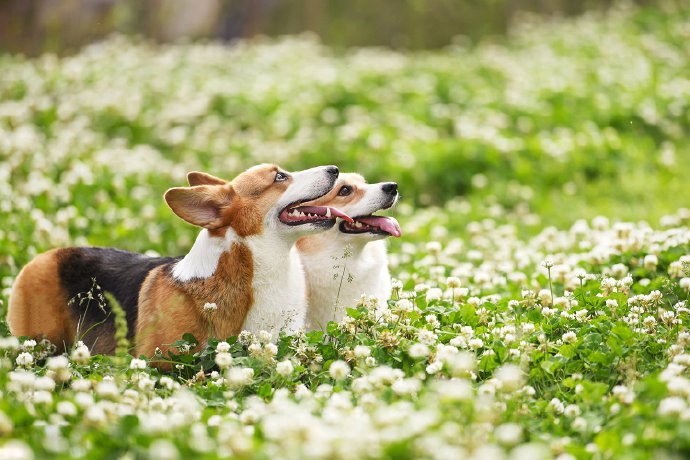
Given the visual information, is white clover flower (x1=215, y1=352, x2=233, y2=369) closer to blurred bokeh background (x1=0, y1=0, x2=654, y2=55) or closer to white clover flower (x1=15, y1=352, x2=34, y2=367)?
white clover flower (x1=15, y1=352, x2=34, y2=367)

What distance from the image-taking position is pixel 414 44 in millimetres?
18906

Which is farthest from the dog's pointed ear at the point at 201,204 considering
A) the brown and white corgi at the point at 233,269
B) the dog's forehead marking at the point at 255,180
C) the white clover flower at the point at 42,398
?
the white clover flower at the point at 42,398

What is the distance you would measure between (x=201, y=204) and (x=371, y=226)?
1.02 meters

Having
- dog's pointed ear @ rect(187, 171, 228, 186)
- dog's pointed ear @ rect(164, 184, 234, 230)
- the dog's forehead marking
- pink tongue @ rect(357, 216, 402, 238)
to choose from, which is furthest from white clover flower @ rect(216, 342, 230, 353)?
dog's pointed ear @ rect(187, 171, 228, 186)

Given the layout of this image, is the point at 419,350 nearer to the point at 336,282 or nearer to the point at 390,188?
the point at 336,282

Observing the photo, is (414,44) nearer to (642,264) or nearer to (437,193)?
(437,193)

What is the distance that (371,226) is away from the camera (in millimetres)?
5184

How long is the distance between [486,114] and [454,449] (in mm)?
9080

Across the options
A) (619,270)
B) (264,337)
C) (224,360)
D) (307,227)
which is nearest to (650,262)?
(619,270)

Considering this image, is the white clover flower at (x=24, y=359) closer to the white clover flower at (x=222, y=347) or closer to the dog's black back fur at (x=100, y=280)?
the dog's black back fur at (x=100, y=280)

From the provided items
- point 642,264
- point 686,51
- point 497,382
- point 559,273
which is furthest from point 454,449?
point 686,51

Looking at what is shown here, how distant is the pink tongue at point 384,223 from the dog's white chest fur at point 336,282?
0.54 feet

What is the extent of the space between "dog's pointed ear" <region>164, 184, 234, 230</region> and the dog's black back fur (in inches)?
21.4

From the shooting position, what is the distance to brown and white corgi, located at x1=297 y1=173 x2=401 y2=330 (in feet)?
17.0
